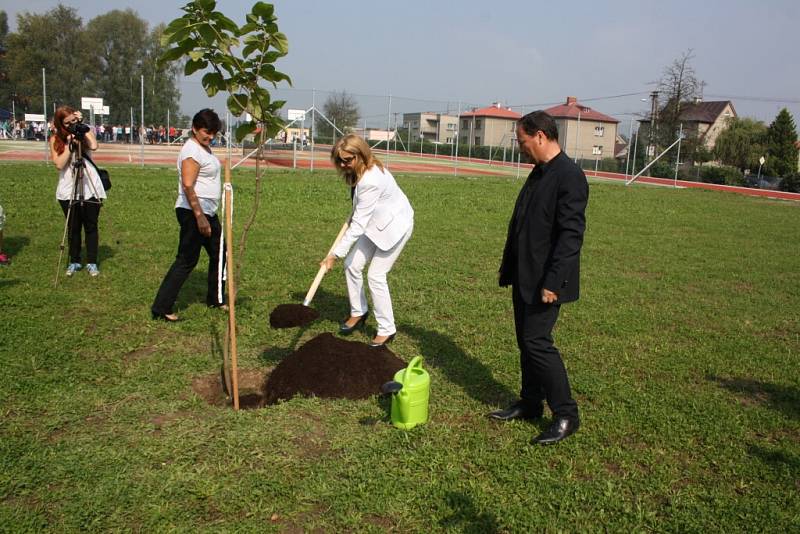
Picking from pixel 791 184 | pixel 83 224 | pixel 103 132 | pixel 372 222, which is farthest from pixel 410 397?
pixel 103 132

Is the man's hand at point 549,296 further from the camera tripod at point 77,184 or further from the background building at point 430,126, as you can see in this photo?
the background building at point 430,126

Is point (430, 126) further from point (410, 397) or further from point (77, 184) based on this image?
point (410, 397)

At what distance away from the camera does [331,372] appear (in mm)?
4477

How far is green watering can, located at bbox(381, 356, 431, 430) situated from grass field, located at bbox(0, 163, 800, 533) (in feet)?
0.31

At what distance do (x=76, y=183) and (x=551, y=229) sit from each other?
5.60 metres

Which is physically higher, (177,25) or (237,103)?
(177,25)

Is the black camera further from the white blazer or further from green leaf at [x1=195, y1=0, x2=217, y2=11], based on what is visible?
green leaf at [x1=195, y1=0, x2=217, y2=11]

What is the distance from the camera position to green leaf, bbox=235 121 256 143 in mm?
3760

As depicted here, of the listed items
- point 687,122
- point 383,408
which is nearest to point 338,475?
point 383,408

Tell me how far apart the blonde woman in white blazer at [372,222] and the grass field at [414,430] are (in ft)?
2.05

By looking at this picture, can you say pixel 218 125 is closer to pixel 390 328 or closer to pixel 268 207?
pixel 390 328

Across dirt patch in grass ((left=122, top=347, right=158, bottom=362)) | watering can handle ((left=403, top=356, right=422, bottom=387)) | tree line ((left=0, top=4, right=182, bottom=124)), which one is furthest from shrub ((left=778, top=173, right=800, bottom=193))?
tree line ((left=0, top=4, right=182, bottom=124))

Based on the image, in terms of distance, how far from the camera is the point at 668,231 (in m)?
13.7

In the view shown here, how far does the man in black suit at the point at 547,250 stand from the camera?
11.8 ft
